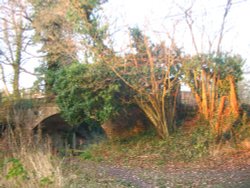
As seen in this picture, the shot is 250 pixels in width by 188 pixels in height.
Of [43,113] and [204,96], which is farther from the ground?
[204,96]

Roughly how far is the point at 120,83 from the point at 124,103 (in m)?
1.29

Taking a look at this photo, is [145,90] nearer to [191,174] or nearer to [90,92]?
[90,92]

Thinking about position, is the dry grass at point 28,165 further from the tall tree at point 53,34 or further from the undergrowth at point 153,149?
the tall tree at point 53,34

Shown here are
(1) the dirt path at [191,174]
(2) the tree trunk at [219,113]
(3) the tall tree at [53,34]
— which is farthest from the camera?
(3) the tall tree at [53,34]

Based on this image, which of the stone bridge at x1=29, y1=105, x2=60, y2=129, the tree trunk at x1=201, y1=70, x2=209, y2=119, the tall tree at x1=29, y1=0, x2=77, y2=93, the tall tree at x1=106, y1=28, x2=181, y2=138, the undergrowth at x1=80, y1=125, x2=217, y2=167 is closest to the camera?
the undergrowth at x1=80, y1=125, x2=217, y2=167

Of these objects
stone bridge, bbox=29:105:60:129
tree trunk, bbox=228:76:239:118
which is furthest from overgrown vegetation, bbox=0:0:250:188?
stone bridge, bbox=29:105:60:129

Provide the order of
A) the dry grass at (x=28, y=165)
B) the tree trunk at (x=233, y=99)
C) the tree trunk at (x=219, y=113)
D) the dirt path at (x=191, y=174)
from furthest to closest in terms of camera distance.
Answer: the tree trunk at (x=233, y=99) → the tree trunk at (x=219, y=113) → the dirt path at (x=191, y=174) → the dry grass at (x=28, y=165)

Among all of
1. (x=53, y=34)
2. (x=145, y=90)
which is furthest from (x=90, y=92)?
(x=53, y=34)

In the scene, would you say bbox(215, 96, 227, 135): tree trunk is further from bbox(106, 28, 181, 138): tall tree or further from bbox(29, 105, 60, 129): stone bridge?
bbox(29, 105, 60, 129): stone bridge

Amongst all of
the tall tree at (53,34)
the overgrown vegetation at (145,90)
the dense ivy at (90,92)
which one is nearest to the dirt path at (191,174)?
the overgrown vegetation at (145,90)

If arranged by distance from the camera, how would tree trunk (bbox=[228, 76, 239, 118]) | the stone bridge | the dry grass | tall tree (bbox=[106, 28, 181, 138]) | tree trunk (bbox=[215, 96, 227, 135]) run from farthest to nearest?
the stone bridge, tall tree (bbox=[106, 28, 181, 138]), tree trunk (bbox=[228, 76, 239, 118]), tree trunk (bbox=[215, 96, 227, 135]), the dry grass

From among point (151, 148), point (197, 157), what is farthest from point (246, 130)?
point (151, 148)

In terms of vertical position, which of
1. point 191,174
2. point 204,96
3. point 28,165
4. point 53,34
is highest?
point 53,34

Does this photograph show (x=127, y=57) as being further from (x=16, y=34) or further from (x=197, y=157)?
(x=16, y=34)
